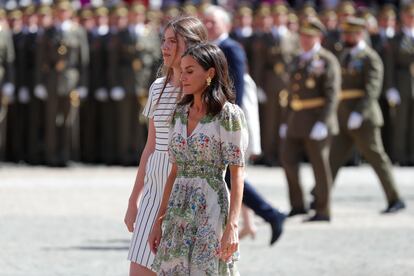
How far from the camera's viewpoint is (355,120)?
43.2 feet

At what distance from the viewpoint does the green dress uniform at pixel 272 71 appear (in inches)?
781

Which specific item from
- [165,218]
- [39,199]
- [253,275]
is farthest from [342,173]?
[165,218]

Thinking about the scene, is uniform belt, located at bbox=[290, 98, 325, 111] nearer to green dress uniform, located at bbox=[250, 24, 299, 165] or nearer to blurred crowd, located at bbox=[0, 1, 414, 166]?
blurred crowd, located at bbox=[0, 1, 414, 166]

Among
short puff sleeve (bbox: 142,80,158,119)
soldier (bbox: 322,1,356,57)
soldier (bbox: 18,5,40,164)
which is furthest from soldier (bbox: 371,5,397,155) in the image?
short puff sleeve (bbox: 142,80,158,119)

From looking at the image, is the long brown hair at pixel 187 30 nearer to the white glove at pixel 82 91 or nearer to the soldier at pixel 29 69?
the white glove at pixel 82 91

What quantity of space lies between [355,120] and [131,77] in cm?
721

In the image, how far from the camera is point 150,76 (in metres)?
19.8

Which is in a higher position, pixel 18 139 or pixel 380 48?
pixel 380 48

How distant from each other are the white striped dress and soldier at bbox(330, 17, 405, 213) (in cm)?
650

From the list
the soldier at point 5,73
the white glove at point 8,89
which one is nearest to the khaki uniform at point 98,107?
the soldier at point 5,73

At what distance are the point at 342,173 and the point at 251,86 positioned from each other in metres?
7.76

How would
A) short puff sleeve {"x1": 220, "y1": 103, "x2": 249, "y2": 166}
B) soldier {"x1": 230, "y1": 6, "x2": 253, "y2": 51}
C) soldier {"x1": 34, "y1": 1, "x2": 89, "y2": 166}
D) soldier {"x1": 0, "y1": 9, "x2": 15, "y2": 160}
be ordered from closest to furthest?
1. short puff sleeve {"x1": 220, "y1": 103, "x2": 249, "y2": 166}
2. soldier {"x1": 0, "y1": 9, "x2": 15, "y2": 160}
3. soldier {"x1": 34, "y1": 1, "x2": 89, "y2": 166}
4. soldier {"x1": 230, "y1": 6, "x2": 253, "y2": 51}

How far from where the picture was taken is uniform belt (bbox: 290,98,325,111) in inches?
498

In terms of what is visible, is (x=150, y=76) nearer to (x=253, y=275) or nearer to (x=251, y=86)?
(x=251, y=86)
